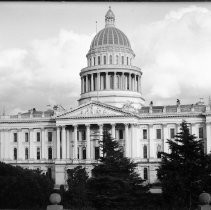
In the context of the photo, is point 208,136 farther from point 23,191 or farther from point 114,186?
point 23,191

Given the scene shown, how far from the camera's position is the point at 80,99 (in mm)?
106688

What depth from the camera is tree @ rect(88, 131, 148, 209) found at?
1574 inches

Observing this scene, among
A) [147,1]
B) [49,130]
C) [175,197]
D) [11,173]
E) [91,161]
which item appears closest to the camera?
[147,1]

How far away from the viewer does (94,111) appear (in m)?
92.1

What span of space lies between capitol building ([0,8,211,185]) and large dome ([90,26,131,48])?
485cm

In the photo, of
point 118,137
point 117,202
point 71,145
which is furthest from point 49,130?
point 117,202

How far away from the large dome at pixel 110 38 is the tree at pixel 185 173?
67.1m

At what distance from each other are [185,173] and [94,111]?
52680 millimetres

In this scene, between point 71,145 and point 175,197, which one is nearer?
point 175,197

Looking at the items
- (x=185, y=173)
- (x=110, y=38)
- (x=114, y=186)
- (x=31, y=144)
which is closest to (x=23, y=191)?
(x=114, y=186)

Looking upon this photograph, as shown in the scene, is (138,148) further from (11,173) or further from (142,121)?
(11,173)

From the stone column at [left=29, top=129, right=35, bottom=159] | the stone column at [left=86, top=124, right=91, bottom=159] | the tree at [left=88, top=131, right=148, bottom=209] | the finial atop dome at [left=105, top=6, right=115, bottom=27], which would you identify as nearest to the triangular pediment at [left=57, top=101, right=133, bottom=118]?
the stone column at [left=86, top=124, right=91, bottom=159]

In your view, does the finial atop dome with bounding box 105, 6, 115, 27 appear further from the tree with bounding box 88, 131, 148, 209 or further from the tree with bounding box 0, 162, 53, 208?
the tree with bounding box 88, 131, 148, 209

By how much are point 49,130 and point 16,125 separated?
6256 mm
